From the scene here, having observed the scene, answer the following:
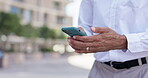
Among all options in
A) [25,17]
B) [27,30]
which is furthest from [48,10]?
[27,30]

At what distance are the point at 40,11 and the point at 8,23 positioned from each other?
13.0 meters

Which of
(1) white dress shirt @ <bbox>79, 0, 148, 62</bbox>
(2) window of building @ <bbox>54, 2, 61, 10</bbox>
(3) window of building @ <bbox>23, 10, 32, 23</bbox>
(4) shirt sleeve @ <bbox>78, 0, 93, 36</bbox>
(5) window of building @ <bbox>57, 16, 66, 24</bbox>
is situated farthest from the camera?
(5) window of building @ <bbox>57, 16, 66, 24</bbox>

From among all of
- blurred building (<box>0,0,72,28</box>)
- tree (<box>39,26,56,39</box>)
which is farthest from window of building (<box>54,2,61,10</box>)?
tree (<box>39,26,56,39</box>)

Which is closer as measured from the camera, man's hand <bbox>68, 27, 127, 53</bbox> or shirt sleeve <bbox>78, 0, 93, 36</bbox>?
man's hand <bbox>68, 27, 127, 53</bbox>

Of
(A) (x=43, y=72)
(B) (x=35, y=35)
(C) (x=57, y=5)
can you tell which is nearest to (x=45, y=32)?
(B) (x=35, y=35)

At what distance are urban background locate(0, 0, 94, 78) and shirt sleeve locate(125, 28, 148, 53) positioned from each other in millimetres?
11755

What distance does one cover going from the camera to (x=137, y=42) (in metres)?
1.00

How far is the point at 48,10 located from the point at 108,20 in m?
33.9

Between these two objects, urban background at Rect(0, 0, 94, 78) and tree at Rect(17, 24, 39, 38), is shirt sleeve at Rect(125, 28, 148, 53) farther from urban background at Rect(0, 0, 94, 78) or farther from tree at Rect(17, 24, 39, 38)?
tree at Rect(17, 24, 39, 38)

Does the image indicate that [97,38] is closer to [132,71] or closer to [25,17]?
[132,71]

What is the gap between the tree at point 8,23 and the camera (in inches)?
792

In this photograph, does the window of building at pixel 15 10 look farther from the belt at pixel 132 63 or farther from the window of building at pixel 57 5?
the belt at pixel 132 63

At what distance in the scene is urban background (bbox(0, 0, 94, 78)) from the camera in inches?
680

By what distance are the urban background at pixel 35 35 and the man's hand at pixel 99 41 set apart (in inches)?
462
